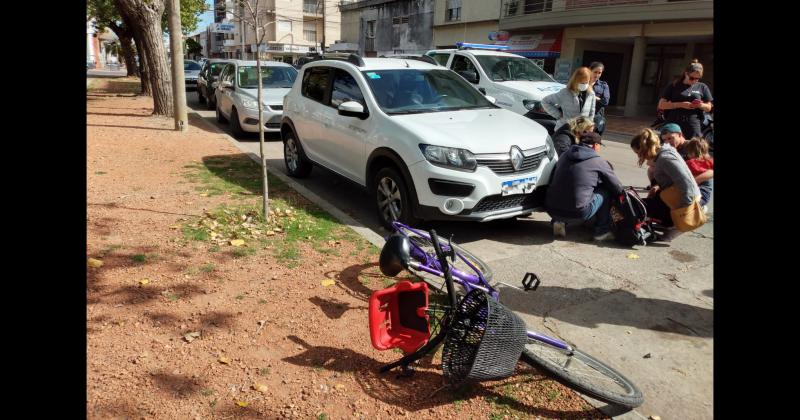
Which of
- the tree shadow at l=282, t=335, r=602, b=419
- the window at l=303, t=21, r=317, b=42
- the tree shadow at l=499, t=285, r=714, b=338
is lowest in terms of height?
the tree shadow at l=282, t=335, r=602, b=419

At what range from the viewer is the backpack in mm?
5141

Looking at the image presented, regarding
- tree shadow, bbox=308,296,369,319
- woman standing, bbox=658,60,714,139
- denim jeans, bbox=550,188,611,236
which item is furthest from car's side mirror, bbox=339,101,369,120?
woman standing, bbox=658,60,714,139

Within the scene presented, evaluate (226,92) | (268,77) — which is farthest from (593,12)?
(226,92)

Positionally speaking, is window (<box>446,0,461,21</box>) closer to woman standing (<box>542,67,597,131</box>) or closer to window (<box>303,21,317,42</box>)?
woman standing (<box>542,67,597,131</box>)

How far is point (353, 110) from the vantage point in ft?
18.7

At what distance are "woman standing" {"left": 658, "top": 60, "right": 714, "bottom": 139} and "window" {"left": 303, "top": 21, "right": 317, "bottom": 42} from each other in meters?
55.7

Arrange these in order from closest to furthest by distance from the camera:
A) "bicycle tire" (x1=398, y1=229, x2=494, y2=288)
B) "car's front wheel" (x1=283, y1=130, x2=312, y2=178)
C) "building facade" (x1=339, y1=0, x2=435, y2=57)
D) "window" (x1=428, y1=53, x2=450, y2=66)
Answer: "bicycle tire" (x1=398, y1=229, x2=494, y2=288), "car's front wheel" (x1=283, y1=130, x2=312, y2=178), "window" (x1=428, y1=53, x2=450, y2=66), "building facade" (x1=339, y1=0, x2=435, y2=57)

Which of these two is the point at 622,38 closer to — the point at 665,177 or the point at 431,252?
the point at 665,177

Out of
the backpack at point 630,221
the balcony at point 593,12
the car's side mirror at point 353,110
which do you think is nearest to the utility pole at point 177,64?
the car's side mirror at point 353,110

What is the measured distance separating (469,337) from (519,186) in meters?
2.74

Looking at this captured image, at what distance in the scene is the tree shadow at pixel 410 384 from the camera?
2.78 meters

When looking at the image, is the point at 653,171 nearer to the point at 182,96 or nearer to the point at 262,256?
the point at 262,256

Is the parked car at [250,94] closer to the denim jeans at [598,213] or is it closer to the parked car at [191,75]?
the denim jeans at [598,213]
